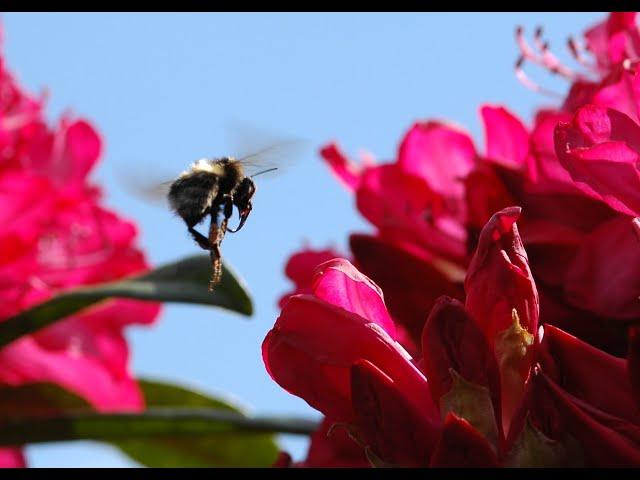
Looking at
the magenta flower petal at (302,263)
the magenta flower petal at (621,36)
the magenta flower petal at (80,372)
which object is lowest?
the magenta flower petal at (80,372)

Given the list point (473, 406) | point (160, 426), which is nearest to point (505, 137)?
point (473, 406)

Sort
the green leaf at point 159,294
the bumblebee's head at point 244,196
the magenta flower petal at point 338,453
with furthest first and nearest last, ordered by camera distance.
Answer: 1. the bumblebee's head at point 244,196
2. the green leaf at point 159,294
3. the magenta flower petal at point 338,453

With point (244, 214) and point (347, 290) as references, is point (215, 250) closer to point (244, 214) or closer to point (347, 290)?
point (244, 214)

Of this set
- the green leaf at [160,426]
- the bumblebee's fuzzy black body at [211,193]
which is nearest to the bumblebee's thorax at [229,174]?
the bumblebee's fuzzy black body at [211,193]

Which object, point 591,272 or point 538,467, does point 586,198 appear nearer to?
point 591,272

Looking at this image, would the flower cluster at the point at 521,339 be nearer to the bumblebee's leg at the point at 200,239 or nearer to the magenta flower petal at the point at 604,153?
the magenta flower petal at the point at 604,153

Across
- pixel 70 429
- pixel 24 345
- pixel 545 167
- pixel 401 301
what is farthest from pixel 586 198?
pixel 24 345

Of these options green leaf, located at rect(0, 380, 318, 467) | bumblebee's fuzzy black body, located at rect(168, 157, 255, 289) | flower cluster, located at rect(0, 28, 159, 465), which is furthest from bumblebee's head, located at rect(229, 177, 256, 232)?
flower cluster, located at rect(0, 28, 159, 465)
